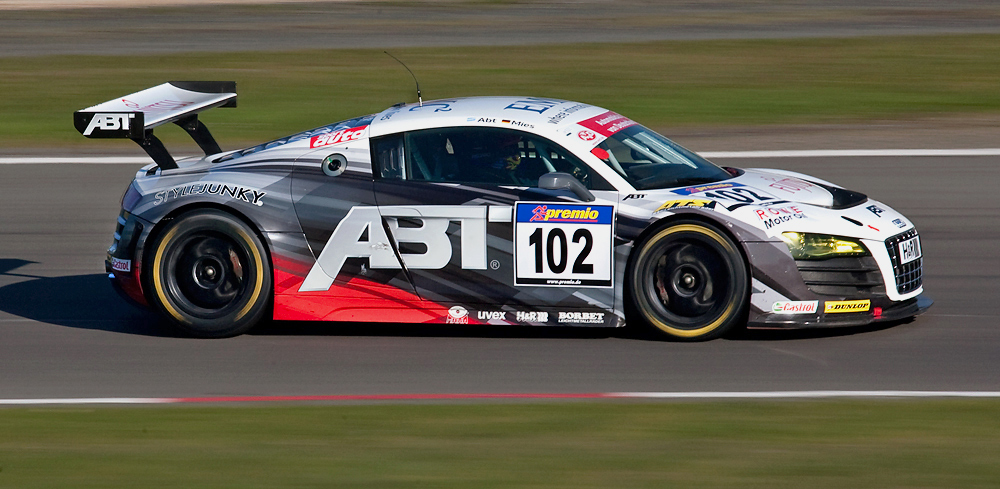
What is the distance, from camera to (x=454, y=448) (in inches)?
206

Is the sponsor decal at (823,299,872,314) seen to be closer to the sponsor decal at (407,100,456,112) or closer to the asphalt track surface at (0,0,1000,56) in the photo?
the sponsor decal at (407,100,456,112)

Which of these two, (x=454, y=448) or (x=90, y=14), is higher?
(x=90, y=14)

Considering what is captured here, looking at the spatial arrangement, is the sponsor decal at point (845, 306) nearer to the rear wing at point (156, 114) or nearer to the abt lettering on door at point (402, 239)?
the abt lettering on door at point (402, 239)

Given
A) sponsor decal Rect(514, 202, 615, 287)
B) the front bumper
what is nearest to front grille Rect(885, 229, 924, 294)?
the front bumper

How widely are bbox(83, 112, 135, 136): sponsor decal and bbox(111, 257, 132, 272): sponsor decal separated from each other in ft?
2.56

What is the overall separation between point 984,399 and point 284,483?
337 centimetres

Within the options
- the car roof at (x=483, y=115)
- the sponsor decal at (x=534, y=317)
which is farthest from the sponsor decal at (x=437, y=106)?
the sponsor decal at (x=534, y=317)

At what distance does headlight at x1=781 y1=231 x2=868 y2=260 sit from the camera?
6.82 meters

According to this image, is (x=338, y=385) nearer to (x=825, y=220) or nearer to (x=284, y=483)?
(x=284, y=483)

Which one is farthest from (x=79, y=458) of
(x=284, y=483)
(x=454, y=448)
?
(x=454, y=448)

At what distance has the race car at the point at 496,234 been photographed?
6902 mm

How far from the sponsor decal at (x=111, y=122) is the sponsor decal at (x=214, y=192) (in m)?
0.45

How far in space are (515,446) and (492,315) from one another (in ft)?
6.23

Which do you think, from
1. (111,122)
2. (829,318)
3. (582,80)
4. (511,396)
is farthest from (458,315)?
→ (582,80)
